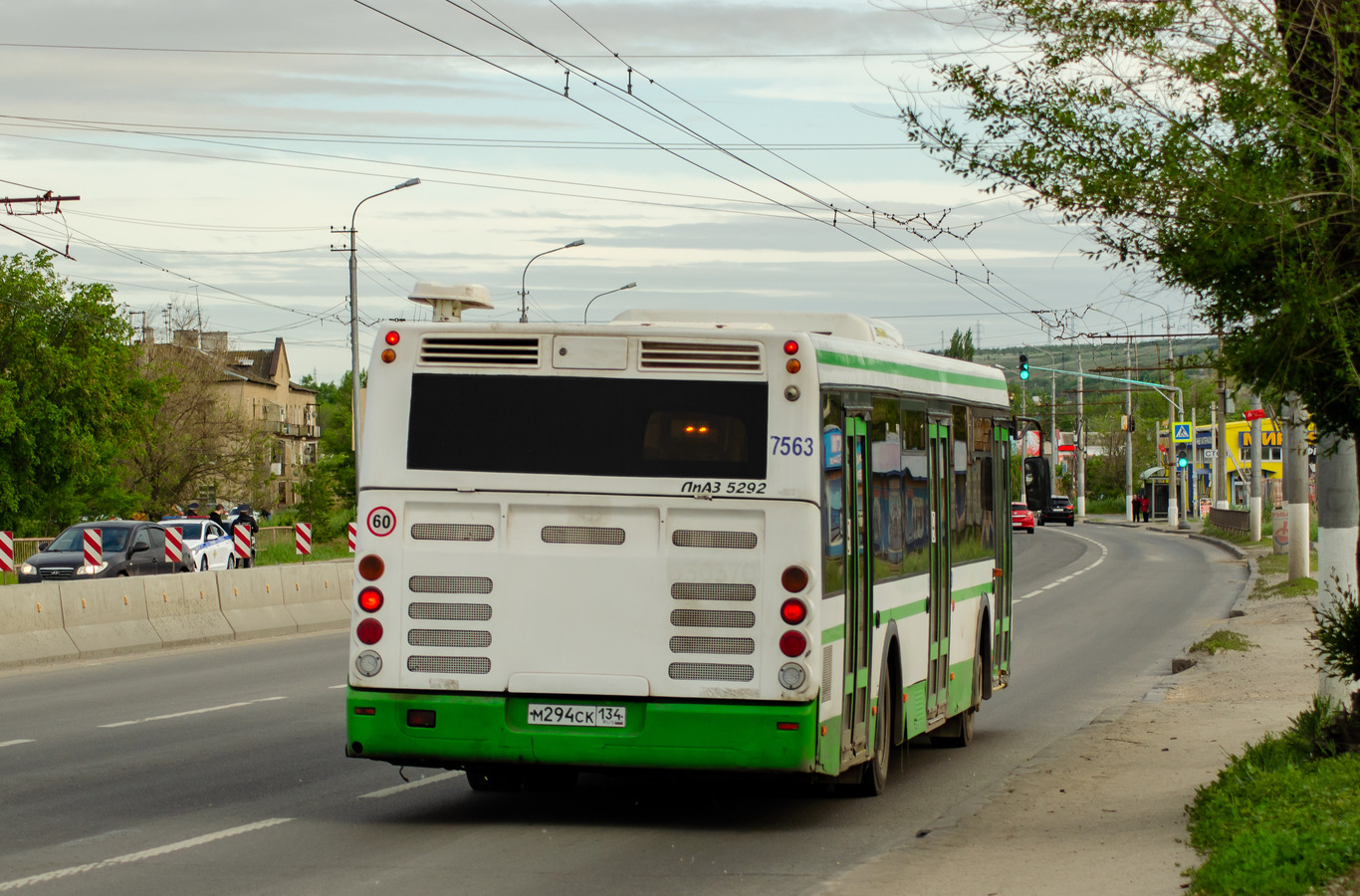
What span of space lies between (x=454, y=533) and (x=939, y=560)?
409cm

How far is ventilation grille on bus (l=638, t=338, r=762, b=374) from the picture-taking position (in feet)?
29.9

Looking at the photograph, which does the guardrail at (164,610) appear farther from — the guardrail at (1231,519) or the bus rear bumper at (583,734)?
the guardrail at (1231,519)

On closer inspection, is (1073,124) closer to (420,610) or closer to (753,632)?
(753,632)

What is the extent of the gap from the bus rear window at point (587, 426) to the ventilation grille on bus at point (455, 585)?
59 centimetres

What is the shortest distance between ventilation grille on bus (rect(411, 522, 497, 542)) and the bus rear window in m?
0.31

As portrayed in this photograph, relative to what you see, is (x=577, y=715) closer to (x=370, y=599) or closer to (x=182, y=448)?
(x=370, y=599)

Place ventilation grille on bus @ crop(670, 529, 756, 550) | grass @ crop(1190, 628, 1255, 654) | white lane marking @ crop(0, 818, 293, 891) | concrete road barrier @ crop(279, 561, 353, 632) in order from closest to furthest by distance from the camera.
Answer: white lane marking @ crop(0, 818, 293, 891)
ventilation grille on bus @ crop(670, 529, 756, 550)
grass @ crop(1190, 628, 1255, 654)
concrete road barrier @ crop(279, 561, 353, 632)

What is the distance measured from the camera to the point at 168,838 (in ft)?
29.3

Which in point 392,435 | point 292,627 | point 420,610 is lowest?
point 292,627

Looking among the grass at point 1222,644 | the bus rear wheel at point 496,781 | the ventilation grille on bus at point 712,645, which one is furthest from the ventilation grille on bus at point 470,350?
the grass at point 1222,644

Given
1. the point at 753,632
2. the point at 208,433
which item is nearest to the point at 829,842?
the point at 753,632

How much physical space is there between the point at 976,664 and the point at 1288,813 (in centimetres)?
574

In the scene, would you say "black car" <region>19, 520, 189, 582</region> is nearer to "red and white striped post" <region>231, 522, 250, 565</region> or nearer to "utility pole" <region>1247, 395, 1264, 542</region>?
"red and white striped post" <region>231, 522, 250, 565</region>

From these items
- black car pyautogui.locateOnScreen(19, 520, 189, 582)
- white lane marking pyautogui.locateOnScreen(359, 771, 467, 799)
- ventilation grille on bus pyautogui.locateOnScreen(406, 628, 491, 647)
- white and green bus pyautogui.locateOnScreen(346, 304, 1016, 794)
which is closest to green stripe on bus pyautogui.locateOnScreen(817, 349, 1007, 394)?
white and green bus pyautogui.locateOnScreen(346, 304, 1016, 794)
